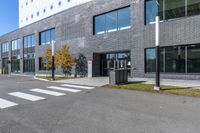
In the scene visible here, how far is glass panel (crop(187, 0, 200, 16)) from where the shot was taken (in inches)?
597

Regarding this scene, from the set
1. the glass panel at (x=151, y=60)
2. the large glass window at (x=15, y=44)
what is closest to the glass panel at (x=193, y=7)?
the glass panel at (x=151, y=60)

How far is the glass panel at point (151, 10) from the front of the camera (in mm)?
17775

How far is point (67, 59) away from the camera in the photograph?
24.2 m

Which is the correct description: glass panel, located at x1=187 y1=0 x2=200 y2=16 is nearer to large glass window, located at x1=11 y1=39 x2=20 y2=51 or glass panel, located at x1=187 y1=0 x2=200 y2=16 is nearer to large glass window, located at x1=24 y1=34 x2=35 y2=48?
large glass window, located at x1=24 y1=34 x2=35 y2=48

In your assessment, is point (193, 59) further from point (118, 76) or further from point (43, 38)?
point (43, 38)

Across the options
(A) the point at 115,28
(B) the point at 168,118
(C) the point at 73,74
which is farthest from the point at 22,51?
(B) the point at 168,118

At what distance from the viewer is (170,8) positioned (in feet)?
55.0

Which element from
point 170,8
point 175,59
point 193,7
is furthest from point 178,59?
point 170,8

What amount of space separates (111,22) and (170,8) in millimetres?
7049

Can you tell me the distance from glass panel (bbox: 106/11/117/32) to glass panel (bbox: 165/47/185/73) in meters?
6.95

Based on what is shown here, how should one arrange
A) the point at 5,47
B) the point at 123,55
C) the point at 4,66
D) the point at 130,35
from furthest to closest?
the point at 4,66
the point at 5,47
the point at 123,55
the point at 130,35

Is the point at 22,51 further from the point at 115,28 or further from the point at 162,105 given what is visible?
the point at 162,105

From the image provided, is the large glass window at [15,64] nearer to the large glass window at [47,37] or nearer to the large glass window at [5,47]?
the large glass window at [5,47]

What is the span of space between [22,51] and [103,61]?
20737 mm
